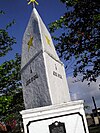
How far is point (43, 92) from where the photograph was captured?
639cm

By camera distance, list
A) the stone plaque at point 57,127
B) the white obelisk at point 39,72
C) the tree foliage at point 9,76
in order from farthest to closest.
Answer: the tree foliage at point 9,76, the white obelisk at point 39,72, the stone plaque at point 57,127

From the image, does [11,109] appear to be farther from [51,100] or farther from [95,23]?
[51,100]

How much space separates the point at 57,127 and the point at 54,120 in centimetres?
18

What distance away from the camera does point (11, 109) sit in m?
16.4

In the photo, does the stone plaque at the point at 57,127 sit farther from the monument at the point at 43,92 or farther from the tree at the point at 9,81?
the tree at the point at 9,81

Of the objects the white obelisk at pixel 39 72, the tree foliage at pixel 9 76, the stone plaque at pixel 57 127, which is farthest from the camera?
the tree foliage at pixel 9 76

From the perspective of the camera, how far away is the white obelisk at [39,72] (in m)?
6.41

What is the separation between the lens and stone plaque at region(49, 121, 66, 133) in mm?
5789

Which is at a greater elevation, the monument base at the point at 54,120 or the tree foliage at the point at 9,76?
the tree foliage at the point at 9,76

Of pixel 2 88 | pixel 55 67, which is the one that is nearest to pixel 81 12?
pixel 55 67

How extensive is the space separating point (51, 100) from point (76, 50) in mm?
4745

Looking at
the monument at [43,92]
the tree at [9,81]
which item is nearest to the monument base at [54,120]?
the monument at [43,92]

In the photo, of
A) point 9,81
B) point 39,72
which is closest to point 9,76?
point 9,81

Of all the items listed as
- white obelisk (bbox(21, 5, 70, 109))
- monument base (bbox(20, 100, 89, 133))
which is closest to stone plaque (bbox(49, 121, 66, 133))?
monument base (bbox(20, 100, 89, 133))
